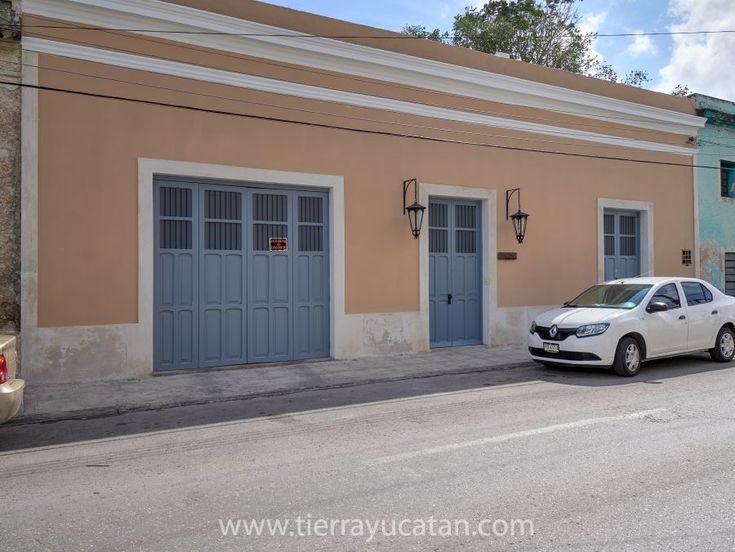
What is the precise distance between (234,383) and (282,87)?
523cm

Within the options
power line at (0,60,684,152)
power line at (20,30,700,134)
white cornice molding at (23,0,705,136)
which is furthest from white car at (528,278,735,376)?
white cornice molding at (23,0,705,136)

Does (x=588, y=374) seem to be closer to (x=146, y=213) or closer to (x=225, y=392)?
(x=225, y=392)

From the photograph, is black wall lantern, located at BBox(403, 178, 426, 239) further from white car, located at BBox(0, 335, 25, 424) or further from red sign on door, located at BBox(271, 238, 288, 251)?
white car, located at BBox(0, 335, 25, 424)

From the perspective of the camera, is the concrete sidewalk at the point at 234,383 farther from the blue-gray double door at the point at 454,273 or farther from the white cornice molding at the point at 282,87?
the white cornice molding at the point at 282,87

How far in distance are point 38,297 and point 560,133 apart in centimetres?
1131

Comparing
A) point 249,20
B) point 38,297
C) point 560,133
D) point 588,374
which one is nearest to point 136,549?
point 38,297

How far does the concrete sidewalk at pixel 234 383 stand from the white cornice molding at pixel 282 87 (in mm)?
4843

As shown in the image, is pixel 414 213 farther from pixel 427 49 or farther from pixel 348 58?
pixel 427 49

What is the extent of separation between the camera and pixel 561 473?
4871 mm

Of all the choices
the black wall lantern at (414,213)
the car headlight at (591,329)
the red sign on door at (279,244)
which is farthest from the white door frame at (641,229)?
the red sign on door at (279,244)

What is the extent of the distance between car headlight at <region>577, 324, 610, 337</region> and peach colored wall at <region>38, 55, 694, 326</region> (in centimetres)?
354

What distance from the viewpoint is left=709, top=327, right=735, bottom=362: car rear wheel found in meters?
10.7

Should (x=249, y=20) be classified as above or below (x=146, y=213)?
above

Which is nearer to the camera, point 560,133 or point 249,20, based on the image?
point 249,20
